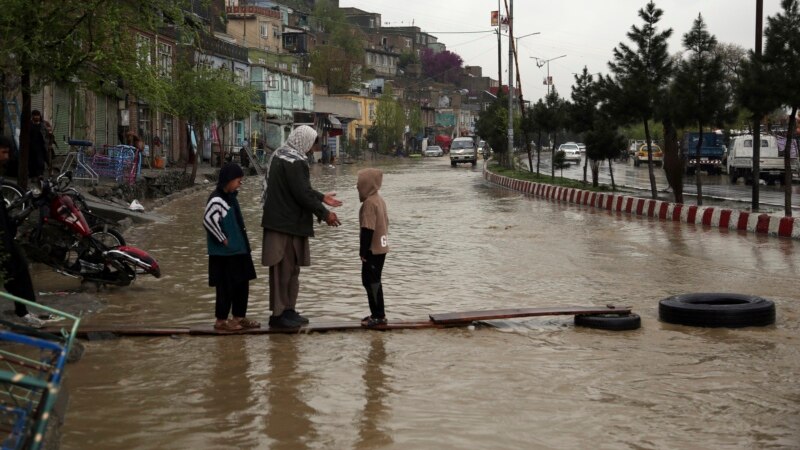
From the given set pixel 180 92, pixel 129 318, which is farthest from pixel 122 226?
pixel 180 92

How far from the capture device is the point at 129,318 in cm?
1014

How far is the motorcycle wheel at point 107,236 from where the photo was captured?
12.4 meters

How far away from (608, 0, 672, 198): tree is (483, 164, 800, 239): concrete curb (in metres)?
1.90

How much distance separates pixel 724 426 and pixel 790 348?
2687mm

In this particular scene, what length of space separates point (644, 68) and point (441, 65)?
136099 mm

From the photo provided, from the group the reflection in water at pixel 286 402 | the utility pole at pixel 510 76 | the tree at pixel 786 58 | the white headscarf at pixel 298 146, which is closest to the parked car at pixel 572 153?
the utility pole at pixel 510 76

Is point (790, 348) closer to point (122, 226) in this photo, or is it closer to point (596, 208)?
point (122, 226)

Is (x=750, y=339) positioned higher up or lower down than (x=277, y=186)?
lower down

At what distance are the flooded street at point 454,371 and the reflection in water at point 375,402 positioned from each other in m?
0.02

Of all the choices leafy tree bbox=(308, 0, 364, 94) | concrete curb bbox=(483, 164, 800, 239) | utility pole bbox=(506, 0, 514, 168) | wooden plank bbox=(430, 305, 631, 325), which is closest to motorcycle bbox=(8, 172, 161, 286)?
wooden plank bbox=(430, 305, 631, 325)

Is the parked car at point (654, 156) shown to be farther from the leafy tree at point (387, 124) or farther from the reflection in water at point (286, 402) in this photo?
the reflection in water at point (286, 402)

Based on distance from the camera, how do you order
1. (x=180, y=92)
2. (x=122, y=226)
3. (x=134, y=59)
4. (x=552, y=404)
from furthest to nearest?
(x=180, y=92), (x=122, y=226), (x=134, y=59), (x=552, y=404)

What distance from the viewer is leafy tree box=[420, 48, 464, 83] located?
160875 mm

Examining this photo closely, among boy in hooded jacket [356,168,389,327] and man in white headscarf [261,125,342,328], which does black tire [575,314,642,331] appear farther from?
Answer: man in white headscarf [261,125,342,328]
